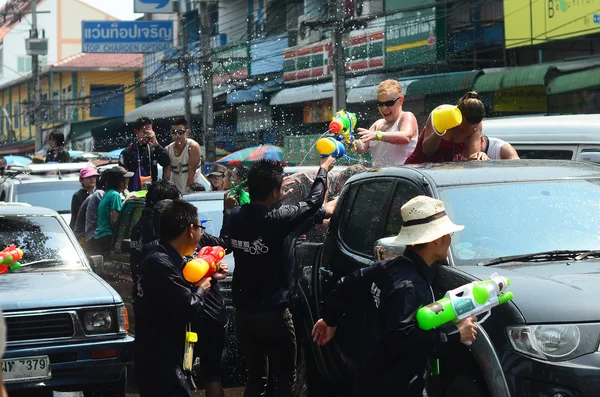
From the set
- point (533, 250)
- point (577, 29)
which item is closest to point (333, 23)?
point (577, 29)

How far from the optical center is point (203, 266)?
550 centimetres

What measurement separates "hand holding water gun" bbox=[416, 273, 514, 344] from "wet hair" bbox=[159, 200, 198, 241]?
5.53 feet

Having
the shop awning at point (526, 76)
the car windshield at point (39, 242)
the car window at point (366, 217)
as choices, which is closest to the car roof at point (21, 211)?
the car windshield at point (39, 242)

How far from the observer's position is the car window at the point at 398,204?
19.6 feet

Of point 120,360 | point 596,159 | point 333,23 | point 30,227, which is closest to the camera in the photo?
point 120,360

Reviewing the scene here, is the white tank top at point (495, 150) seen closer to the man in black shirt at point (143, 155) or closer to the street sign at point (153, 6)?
the man in black shirt at point (143, 155)

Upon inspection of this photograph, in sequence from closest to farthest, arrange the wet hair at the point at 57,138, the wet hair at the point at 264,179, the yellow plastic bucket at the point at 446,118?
the wet hair at the point at 264,179 → the yellow plastic bucket at the point at 446,118 → the wet hair at the point at 57,138

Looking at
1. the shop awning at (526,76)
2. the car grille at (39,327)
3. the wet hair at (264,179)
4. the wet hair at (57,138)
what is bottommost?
the car grille at (39,327)

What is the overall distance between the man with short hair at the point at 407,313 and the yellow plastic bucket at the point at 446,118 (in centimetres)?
214

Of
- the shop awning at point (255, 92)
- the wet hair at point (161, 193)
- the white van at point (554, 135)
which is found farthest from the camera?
the shop awning at point (255, 92)

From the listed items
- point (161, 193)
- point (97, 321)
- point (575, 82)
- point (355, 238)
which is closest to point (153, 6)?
point (575, 82)

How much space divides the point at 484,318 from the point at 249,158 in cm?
2117

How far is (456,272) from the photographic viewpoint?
5156mm

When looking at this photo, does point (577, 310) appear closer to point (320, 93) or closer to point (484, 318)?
point (484, 318)
